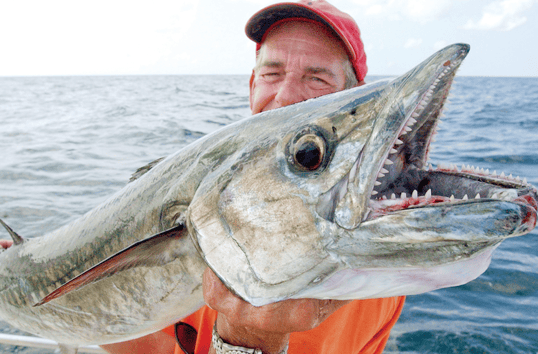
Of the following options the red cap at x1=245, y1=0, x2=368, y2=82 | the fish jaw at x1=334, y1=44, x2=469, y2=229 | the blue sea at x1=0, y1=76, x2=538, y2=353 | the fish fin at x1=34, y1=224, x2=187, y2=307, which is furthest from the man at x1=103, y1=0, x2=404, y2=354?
the blue sea at x1=0, y1=76, x2=538, y2=353

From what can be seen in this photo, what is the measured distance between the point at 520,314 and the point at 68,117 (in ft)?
57.5

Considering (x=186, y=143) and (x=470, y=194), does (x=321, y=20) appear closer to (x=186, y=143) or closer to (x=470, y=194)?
(x=470, y=194)

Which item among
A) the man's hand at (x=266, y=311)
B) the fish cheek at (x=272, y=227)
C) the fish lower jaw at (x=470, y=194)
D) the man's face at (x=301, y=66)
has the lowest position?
the man's hand at (x=266, y=311)

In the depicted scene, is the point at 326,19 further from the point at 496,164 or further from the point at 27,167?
the point at 27,167

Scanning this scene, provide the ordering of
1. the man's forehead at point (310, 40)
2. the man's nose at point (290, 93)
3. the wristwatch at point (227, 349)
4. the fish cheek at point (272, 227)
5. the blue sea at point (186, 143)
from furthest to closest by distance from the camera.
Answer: the blue sea at point (186, 143), the man's forehead at point (310, 40), the man's nose at point (290, 93), the wristwatch at point (227, 349), the fish cheek at point (272, 227)

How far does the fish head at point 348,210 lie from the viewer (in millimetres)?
857

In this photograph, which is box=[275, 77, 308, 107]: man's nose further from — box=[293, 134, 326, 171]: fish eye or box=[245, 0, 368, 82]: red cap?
box=[293, 134, 326, 171]: fish eye

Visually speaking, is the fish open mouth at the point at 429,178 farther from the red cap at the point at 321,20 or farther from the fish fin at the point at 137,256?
the red cap at the point at 321,20

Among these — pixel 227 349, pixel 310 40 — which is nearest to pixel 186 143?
pixel 310 40

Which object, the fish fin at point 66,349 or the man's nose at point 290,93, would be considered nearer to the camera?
the fish fin at point 66,349

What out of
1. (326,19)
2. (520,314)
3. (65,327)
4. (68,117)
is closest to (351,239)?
(65,327)

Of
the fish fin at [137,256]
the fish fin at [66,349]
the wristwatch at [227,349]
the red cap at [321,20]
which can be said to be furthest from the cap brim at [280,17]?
the fish fin at [66,349]

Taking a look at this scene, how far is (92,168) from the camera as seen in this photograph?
8383 millimetres

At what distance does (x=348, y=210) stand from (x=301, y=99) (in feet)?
5.08
